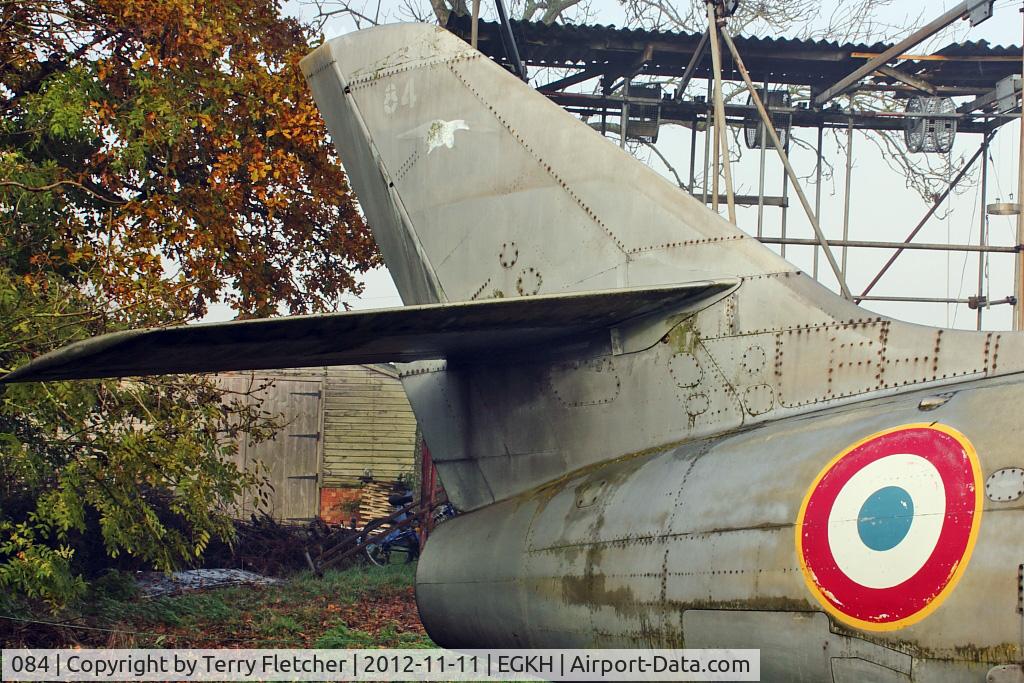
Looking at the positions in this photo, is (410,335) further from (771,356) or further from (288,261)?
(288,261)

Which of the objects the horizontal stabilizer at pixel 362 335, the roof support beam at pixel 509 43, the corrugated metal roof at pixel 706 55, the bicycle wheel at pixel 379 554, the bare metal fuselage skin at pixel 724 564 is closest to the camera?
the bare metal fuselage skin at pixel 724 564

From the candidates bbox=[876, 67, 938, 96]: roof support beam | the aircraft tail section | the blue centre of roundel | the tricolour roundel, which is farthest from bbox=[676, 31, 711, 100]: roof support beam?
the blue centre of roundel

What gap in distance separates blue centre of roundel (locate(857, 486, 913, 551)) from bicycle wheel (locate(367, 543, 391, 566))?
15900 millimetres

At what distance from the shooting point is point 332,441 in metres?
22.1

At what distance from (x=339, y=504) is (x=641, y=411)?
660 inches

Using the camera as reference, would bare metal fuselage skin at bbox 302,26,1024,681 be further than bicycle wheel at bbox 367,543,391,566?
No

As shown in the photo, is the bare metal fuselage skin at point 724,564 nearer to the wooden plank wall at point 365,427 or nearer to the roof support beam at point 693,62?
the roof support beam at point 693,62

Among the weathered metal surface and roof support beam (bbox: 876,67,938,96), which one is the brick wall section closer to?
roof support beam (bbox: 876,67,938,96)

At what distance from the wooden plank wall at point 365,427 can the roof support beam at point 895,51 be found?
10.5m

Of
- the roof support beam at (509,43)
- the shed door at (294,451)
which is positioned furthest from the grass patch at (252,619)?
the roof support beam at (509,43)

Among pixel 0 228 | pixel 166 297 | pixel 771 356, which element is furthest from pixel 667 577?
pixel 0 228

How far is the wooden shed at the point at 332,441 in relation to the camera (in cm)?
2156

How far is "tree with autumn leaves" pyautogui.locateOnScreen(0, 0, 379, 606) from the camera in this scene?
11.1 metres

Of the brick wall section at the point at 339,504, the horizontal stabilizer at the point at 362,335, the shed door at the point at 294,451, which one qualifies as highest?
the horizontal stabilizer at the point at 362,335
